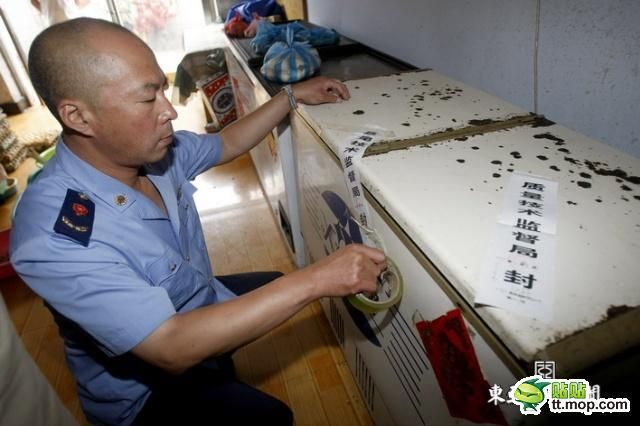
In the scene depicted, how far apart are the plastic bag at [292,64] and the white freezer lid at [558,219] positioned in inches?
30.5

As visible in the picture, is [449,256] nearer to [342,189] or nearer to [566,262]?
[566,262]

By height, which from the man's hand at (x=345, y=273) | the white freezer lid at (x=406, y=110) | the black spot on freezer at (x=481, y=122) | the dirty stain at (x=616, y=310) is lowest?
the man's hand at (x=345, y=273)

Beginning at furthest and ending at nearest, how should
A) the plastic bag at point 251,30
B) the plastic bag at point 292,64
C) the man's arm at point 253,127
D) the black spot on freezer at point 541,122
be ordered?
the plastic bag at point 251,30 < the plastic bag at point 292,64 < the man's arm at point 253,127 < the black spot on freezer at point 541,122

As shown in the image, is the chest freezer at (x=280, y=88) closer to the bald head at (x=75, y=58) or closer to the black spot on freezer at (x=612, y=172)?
the bald head at (x=75, y=58)

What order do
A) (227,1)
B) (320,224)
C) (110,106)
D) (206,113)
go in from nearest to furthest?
1. (110,106)
2. (320,224)
3. (227,1)
4. (206,113)

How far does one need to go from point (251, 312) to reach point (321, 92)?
Result: 755 millimetres

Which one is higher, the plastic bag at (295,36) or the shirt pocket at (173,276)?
the plastic bag at (295,36)

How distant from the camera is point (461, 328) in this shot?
55 centimetres

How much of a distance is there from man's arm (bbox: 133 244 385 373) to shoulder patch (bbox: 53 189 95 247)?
24 centimetres

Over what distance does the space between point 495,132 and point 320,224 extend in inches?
Answer: 25.1

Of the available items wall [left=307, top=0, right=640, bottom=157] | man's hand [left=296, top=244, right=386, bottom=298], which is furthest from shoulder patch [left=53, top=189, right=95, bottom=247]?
wall [left=307, top=0, right=640, bottom=157]

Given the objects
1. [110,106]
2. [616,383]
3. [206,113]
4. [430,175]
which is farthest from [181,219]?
[206,113]

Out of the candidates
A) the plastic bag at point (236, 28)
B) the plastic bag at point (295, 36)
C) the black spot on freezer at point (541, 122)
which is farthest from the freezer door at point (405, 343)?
the plastic bag at point (236, 28)

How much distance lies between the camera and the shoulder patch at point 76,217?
2.20ft
